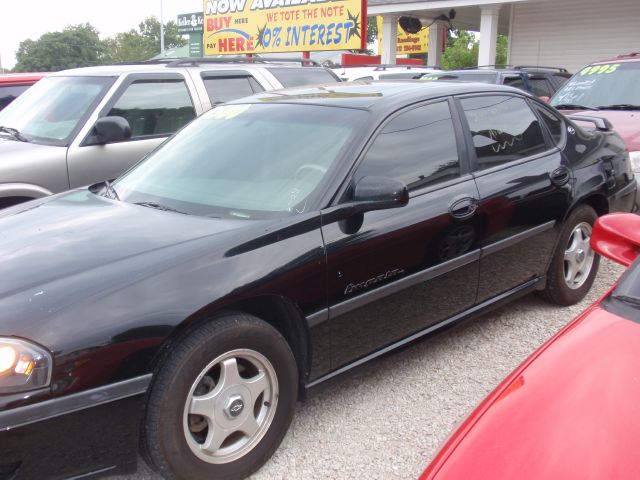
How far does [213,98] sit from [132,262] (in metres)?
4.10

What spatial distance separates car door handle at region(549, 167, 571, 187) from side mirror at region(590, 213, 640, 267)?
1601 millimetres

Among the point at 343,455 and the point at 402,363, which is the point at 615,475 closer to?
the point at 343,455

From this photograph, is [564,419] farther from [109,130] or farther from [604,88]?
[604,88]

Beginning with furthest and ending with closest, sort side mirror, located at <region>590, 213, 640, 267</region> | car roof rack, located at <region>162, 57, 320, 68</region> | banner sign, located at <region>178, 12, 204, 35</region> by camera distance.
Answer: banner sign, located at <region>178, 12, 204, 35</region> < car roof rack, located at <region>162, 57, 320, 68</region> < side mirror, located at <region>590, 213, 640, 267</region>

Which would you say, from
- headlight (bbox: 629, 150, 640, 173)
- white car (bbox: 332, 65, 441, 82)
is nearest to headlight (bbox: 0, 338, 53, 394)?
headlight (bbox: 629, 150, 640, 173)

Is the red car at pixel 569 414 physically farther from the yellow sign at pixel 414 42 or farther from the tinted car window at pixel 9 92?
the yellow sign at pixel 414 42

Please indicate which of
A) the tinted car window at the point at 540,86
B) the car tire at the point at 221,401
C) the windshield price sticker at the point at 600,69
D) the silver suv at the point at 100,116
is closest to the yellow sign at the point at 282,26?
the tinted car window at the point at 540,86

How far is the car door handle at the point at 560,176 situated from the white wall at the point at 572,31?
46.0ft

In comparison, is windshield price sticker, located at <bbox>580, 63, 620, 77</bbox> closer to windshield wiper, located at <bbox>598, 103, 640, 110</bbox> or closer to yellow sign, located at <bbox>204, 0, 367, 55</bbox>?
windshield wiper, located at <bbox>598, 103, 640, 110</bbox>

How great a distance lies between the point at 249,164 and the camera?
Result: 3.22 metres

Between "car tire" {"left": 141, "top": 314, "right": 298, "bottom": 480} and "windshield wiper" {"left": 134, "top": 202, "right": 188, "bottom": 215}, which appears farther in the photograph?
"windshield wiper" {"left": 134, "top": 202, "right": 188, "bottom": 215}

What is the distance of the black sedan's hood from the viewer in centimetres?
243

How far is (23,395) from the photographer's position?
6.76 ft

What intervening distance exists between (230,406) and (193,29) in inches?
1095
